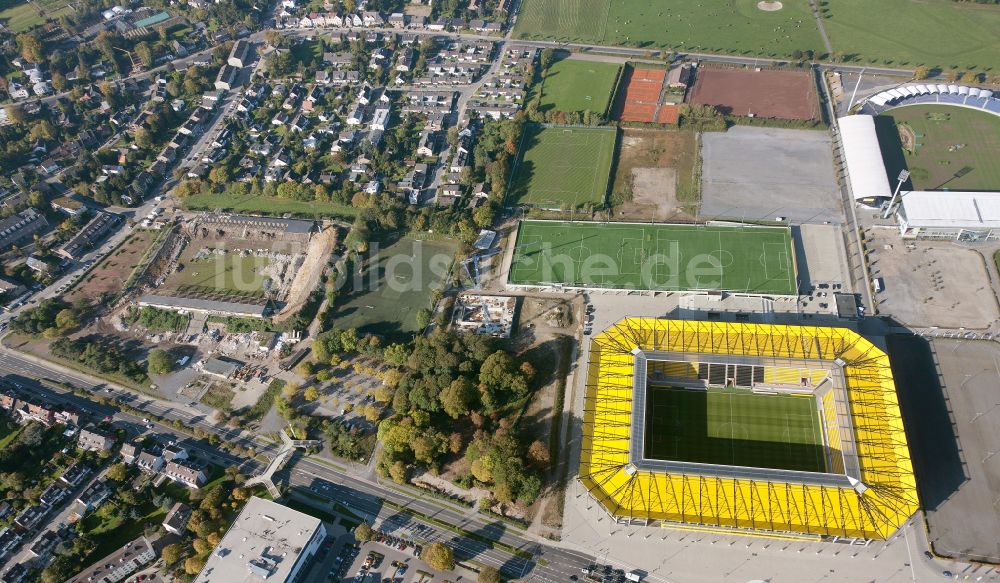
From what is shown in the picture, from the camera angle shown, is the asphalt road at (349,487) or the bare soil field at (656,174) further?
the bare soil field at (656,174)

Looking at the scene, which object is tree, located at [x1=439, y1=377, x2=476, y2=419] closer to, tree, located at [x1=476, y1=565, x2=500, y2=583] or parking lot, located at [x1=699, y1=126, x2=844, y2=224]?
tree, located at [x1=476, y1=565, x2=500, y2=583]

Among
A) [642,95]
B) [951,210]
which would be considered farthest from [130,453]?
[951,210]

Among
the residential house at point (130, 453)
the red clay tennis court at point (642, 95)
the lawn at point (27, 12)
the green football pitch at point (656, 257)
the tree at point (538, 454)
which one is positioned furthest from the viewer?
the lawn at point (27, 12)

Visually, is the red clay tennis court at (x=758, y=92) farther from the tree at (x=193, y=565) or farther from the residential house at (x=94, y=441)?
the residential house at (x=94, y=441)

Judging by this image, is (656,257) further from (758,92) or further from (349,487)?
(349,487)

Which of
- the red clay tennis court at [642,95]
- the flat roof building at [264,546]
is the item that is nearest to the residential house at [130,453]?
the flat roof building at [264,546]

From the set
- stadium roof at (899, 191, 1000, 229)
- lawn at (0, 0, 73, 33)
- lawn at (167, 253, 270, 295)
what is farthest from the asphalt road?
lawn at (0, 0, 73, 33)
